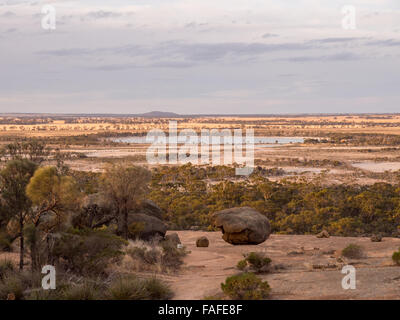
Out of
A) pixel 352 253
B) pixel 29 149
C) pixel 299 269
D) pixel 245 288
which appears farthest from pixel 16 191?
pixel 29 149

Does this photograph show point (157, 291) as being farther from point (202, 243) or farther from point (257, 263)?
point (202, 243)

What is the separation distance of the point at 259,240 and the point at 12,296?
36.2 ft

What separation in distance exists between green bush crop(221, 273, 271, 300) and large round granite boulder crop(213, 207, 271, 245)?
853 cm

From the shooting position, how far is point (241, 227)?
18812mm

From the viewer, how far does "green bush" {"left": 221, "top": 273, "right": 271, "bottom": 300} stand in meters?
10.0

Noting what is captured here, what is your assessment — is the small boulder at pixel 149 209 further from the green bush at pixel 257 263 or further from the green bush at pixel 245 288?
the green bush at pixel 245 288

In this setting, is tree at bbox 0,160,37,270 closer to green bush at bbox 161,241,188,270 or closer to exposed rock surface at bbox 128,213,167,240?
green bush at bbox 161,241,188,270

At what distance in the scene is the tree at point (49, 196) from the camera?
11828mm

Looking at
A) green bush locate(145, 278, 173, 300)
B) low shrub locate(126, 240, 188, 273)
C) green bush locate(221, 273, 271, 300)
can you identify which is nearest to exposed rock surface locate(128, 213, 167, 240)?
low shrub locate(126, 240, 188, 273)

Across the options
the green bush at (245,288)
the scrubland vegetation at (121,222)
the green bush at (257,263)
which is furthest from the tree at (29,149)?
the green bush at (245,288)

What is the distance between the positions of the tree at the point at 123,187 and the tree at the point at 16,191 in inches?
225

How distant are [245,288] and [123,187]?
882 centimetres
